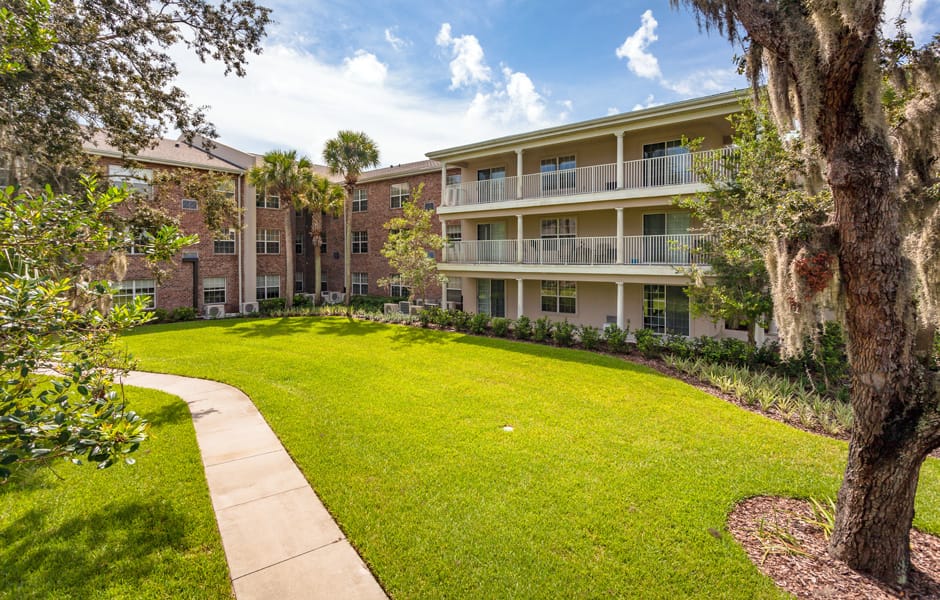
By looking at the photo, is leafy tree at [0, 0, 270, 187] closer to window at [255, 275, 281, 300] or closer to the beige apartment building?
the beige apartment building

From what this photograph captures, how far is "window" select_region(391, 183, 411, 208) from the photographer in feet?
75.8

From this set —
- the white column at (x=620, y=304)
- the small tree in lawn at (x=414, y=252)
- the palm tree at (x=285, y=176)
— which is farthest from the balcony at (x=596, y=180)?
the palm tree at (x=285, y=176)

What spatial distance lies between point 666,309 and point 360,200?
60.0 feet

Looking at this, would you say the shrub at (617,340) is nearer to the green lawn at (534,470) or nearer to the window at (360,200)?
the green lawn at (534,470)

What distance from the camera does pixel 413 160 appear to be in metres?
25.4

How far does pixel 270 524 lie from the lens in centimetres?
451

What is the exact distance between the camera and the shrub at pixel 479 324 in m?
16.5

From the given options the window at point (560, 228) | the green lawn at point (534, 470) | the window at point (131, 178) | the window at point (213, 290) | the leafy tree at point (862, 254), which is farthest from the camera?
the window at point (213, 290)

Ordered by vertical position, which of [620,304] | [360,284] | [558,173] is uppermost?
[558,173]

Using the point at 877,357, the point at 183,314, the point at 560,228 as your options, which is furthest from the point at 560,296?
the point at 183,314

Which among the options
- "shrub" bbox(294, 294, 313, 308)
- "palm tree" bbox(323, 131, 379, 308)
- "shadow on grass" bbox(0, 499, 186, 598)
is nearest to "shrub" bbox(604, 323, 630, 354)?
"shadow on grass" bbox(0, 499, 186, 598)

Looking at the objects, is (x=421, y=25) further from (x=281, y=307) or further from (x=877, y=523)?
(x=281, y=307)

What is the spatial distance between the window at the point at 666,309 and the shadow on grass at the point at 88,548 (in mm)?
13959

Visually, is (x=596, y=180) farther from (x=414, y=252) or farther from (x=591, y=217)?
(x=414, y=252)
